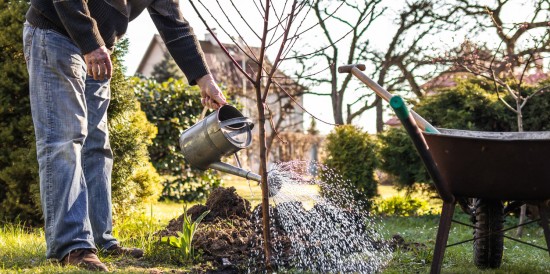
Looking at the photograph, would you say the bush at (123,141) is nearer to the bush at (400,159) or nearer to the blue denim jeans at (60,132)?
the blue denim jeans at (60,132)

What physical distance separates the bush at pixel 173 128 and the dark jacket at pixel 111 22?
180 inches

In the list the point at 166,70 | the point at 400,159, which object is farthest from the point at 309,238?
the point at 166,70

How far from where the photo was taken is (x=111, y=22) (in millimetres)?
2842

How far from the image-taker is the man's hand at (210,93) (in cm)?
297

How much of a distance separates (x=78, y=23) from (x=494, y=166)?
172cm

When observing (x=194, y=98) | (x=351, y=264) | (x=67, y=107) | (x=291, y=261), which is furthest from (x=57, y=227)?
(x=194, y=98)

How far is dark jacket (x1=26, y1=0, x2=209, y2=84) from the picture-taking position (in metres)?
2.53

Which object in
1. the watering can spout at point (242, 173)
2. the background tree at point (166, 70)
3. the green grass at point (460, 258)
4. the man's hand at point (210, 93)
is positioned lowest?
the green grass at point (460, 258)

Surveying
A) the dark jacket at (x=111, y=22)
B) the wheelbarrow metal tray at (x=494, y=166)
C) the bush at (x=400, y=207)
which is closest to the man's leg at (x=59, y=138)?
the dark jacket at (x=111, y=22)

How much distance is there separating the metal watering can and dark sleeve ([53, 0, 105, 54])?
1.94 ft

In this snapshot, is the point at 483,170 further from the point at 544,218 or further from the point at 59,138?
the point at 59,138

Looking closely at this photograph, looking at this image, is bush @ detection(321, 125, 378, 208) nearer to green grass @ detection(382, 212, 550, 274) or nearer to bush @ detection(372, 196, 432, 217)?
bush @ detection(372, 196, 432, 217)

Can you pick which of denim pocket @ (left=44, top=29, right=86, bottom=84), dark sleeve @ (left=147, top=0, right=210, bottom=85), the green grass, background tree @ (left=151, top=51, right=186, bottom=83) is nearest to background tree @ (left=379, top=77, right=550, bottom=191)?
the green grass

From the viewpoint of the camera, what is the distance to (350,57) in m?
10.3
